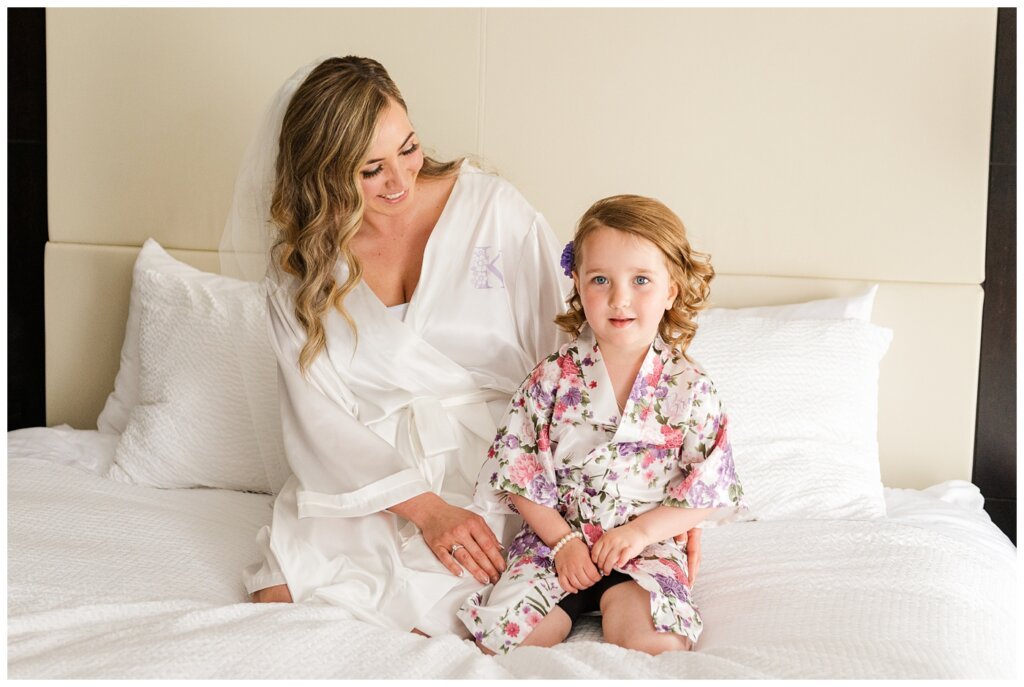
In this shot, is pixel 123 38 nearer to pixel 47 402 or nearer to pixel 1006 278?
pixel 47 402

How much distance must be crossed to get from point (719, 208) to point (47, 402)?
6.65ft

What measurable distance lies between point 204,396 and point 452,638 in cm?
112

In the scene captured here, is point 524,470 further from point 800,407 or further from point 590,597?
point 800,407

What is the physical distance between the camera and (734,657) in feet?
4.58

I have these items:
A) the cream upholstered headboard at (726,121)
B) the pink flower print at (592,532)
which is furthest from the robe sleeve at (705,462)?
the cream upholstered headboard at (726,121)

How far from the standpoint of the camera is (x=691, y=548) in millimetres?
1709

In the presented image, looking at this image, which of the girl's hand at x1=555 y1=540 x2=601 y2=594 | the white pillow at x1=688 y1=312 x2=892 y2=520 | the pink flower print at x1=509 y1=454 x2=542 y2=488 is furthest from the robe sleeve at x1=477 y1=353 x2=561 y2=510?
the white pillow at x1=688 y1=312 x2=892 y2=520

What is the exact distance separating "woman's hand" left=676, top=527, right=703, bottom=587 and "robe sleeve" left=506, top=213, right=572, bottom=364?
504mm

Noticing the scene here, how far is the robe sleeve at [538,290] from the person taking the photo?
202cm

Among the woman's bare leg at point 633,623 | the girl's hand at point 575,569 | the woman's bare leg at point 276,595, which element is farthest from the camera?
the woman's bare leg at point 276,595

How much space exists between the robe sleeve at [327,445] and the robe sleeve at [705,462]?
1.59 feet

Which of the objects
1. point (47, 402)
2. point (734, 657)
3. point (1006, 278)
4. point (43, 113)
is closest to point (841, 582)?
point (734, 657)

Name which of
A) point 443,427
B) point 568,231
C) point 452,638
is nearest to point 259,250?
point 443,427

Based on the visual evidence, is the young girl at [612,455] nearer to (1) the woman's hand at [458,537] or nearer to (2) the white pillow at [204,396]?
(1) the woman's hand at [458,537]
